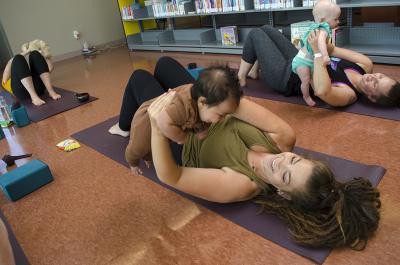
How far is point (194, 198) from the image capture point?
181 centimetres

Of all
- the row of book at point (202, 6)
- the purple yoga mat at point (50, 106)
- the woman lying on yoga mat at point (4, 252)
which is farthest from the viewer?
the row of book at point (202, 6)

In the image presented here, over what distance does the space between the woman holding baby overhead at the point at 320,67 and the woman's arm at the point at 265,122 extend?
827mm

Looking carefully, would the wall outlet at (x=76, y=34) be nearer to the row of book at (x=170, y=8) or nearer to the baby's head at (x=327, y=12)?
the row of book at (x=170, y=8)

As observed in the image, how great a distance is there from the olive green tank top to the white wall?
18.1 feet

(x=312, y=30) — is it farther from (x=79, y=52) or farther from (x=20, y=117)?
(x=79, y=52)

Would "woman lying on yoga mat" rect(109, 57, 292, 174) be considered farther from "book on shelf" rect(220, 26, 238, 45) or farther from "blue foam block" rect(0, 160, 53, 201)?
"book on shelf" rect(220, 26, 238, 45)

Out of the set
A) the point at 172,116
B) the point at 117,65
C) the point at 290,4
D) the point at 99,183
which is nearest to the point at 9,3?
the point at 117,65

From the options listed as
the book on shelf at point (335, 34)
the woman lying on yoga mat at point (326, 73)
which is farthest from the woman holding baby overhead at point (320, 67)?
the book on shelf at point (335, 34)

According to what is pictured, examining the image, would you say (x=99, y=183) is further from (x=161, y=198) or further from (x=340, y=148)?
(x=340, y=148)

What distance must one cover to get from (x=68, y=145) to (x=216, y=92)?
5.93 feet

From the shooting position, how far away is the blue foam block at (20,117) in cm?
312

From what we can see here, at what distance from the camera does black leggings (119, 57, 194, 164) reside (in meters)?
2.02

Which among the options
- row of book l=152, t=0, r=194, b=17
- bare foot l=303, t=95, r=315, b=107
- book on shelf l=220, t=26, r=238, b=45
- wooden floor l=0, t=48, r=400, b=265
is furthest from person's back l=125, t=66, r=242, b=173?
row of book l=152, t=0, r=194, b=17

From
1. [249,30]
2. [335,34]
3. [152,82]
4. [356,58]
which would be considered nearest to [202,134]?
[152,82]
